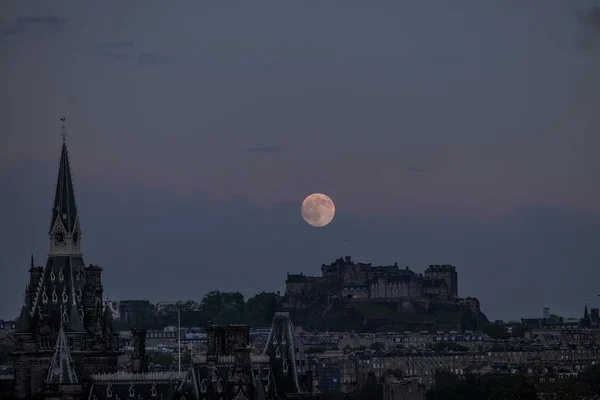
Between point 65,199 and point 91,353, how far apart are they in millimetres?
12420

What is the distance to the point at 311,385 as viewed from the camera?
474 feet

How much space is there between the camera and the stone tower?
15362cm

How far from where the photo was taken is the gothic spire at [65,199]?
158500mm

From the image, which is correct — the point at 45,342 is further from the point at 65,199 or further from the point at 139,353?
the point at 65,199

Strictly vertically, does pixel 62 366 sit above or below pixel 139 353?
below

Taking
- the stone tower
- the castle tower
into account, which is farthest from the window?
the castle tower

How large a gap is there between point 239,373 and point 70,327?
2153cm

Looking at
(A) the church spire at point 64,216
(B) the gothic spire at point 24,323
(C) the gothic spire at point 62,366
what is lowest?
(C) the gothic spire at point 62,366

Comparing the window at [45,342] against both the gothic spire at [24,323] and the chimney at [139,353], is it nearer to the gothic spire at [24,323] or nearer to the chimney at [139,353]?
the gothic spire at [24,323]

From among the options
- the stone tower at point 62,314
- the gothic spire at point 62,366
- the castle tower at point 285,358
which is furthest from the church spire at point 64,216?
the castle tower at point 285,358

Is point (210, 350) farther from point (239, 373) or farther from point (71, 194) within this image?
point (71, 194)

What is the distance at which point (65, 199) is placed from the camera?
15950 centimetres

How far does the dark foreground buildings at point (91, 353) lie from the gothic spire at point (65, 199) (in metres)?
0.07

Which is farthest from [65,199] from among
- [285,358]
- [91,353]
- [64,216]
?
[285,358]
